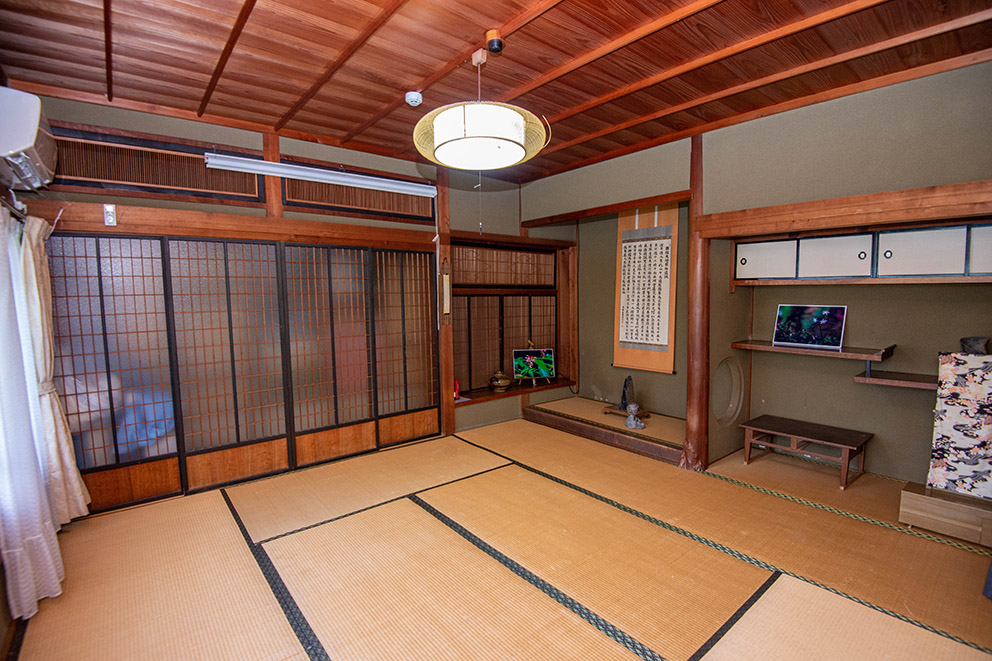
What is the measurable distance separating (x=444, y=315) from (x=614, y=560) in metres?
3.09

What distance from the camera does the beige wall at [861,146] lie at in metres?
2.69

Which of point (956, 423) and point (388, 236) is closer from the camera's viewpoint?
point (956, 423)

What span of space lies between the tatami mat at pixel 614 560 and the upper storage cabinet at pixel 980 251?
97.6 inches

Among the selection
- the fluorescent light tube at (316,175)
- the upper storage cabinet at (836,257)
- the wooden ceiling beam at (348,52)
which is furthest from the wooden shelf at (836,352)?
the wooden ceiling beam at (348,52)

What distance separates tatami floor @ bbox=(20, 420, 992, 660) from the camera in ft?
6.59

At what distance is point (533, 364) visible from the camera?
5.93 meters

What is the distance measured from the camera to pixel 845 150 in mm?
3094

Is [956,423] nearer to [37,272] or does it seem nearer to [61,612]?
[61,612]

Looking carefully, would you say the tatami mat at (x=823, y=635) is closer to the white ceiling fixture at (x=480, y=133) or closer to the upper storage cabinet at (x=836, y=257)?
Answer: the upper storage cabinet at (x=836, y=257)

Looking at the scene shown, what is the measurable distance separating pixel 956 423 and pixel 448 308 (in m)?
4.26

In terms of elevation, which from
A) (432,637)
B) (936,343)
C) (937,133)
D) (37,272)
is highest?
(937,133)

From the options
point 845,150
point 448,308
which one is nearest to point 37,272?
point 448,308

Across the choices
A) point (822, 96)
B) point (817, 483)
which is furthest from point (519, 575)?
point (822, 96)

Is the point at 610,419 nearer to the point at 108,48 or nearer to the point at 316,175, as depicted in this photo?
the point at 316,175
